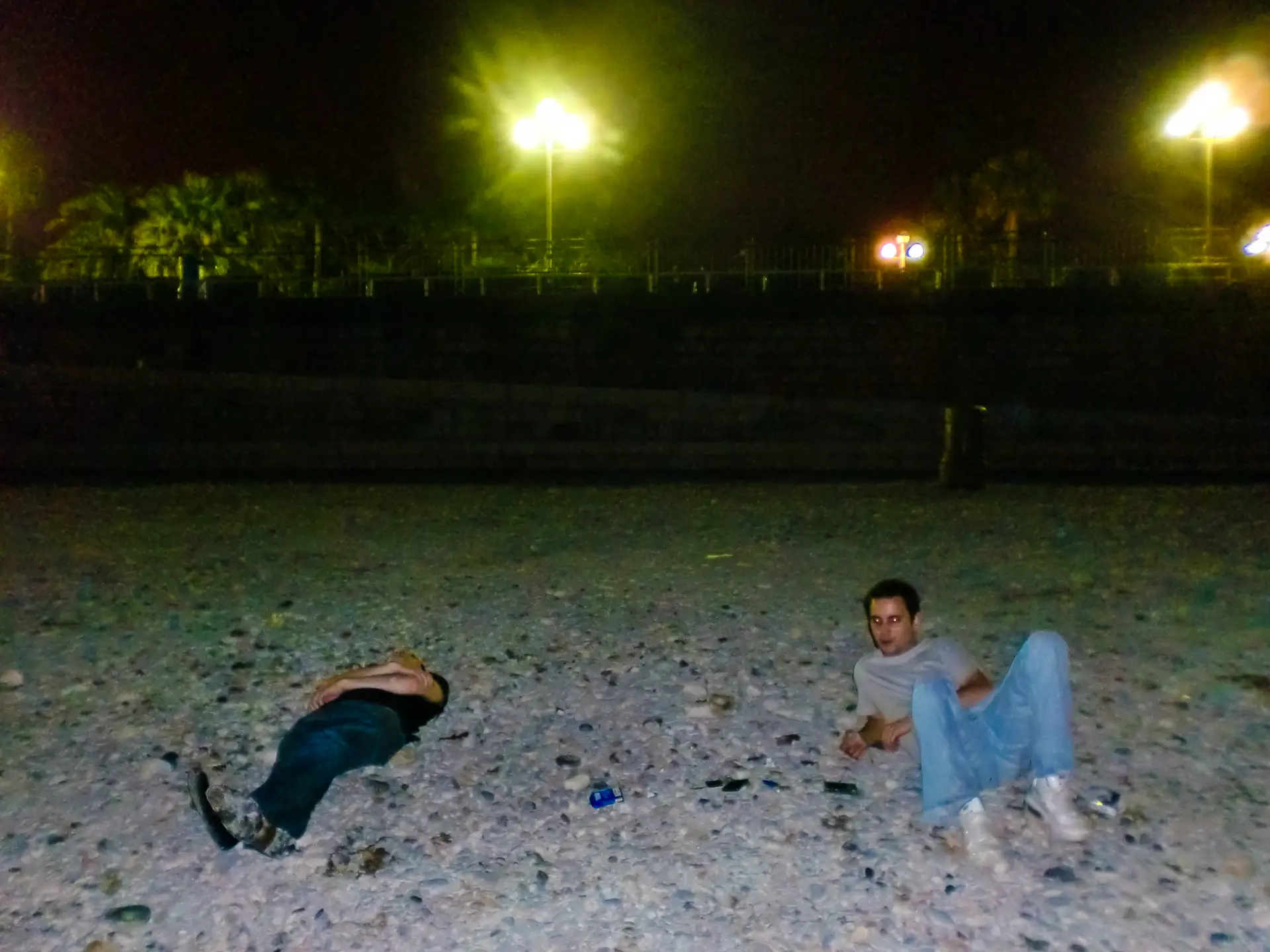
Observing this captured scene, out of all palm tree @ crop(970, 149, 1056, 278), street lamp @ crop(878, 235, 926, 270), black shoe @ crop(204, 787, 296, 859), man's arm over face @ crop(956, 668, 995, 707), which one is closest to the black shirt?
black shoe @ crop(204, 787, 296, 859)

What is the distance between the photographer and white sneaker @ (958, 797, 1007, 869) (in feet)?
15.5

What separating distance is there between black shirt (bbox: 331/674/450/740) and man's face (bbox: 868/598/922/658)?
218cm

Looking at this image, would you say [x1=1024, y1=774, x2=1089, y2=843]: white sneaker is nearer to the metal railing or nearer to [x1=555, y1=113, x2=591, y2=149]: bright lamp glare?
the metal railing

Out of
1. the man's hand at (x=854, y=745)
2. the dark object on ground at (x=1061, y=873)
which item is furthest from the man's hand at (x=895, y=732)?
the dark object on ground at (x=1061, y=873)

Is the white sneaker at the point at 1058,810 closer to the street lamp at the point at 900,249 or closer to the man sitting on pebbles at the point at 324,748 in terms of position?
the man sitting on pebbles at the point at 324,748

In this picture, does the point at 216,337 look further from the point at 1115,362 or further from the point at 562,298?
the point at 1115,362

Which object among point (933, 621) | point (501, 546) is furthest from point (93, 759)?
point (501, 546)

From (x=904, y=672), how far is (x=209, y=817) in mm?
3027

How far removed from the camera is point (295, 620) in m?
9.07

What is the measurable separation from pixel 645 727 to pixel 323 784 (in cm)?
205

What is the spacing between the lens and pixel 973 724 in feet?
16.9

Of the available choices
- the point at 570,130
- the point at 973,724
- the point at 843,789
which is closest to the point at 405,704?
the point at 843,789

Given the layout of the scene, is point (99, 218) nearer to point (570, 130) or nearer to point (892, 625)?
point (570, 130)

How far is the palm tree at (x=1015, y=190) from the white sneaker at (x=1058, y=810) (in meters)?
51.7
